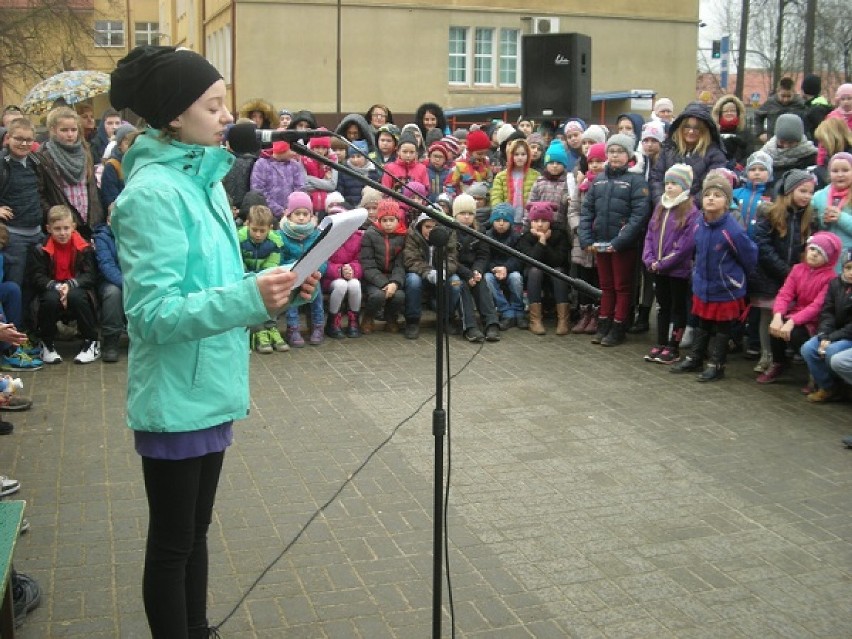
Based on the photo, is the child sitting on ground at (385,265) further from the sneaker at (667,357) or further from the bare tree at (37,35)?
the bare tree at (37,35)

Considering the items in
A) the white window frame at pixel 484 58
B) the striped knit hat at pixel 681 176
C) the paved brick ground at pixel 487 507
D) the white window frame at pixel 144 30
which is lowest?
the paved brick ground at pixel 487 507

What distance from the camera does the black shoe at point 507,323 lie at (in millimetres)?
10000

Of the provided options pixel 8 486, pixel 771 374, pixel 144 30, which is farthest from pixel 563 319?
pixel 144 30

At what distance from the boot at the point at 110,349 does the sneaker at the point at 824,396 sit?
5523mm

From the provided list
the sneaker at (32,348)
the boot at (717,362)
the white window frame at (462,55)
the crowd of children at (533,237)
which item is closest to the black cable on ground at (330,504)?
the crowd of children at (533,237)

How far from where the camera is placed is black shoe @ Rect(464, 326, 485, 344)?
955 cm

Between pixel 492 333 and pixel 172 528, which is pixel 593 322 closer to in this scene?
pixel 492 333

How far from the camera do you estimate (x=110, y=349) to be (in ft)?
28.7

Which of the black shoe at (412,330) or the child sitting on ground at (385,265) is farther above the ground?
the child sitting on ground at (385,265)

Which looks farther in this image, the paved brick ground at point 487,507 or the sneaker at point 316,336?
the sneaker at point 316,336

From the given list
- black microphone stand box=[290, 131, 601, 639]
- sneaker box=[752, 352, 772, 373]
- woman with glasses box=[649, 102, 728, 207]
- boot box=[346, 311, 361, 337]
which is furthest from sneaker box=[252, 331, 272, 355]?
black microphone stand box=[290, 131, 601, 639]

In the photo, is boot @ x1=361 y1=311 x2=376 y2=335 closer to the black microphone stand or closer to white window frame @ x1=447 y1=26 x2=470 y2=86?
the black microphone stand

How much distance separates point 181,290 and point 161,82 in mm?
619

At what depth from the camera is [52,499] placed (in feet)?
18.2
